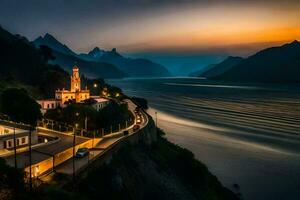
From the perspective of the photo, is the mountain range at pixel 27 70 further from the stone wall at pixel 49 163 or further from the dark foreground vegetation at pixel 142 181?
the stone wall at pixel 49 163

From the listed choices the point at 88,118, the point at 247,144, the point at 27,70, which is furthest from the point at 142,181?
the point at 27,70

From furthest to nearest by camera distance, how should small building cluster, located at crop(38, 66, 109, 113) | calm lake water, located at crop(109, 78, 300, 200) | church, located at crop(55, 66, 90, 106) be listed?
church, located at crop(55, 66, 90, 106) < small building cluster, located at crop(38, 66, 109, 113) < calm lake water, located at crop(109, 78, 300, 200)

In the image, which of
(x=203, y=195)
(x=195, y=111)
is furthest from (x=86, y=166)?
(x=195, y=111)

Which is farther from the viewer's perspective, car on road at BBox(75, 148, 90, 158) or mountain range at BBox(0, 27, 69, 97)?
mountain range at BBox(0, 27, 69, 97)

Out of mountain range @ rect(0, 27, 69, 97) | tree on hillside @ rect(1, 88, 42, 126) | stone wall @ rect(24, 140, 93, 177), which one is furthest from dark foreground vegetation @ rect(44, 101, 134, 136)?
mountain range @ rect(0, 27, 69, 97)

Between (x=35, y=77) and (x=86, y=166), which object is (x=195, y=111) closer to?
(x=35, y=77)

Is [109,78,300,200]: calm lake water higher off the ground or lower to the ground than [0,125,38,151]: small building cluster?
lower

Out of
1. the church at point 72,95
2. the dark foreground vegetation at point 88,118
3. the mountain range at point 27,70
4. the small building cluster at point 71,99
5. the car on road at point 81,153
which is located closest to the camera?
the car on road at point 81,153

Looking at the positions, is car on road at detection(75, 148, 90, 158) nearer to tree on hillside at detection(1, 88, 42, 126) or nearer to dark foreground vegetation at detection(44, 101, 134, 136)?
dark foreground vegetation at detection(44, 101, 134, 136)

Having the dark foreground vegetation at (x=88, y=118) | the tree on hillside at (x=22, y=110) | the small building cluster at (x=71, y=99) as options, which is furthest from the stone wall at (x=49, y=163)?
the small building cluster at (x=71, y=99)
